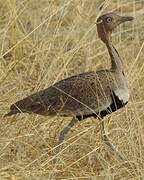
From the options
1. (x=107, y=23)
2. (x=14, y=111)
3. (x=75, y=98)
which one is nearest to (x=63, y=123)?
(x=75, y=98)

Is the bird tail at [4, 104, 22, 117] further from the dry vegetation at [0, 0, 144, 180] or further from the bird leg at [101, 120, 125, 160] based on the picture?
the bird leg at [101, 120, 125, 160]

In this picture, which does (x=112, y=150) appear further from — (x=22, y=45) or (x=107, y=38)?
(x=22, y=45)

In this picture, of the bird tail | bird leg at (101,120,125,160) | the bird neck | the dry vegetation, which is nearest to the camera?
the dry vegetation

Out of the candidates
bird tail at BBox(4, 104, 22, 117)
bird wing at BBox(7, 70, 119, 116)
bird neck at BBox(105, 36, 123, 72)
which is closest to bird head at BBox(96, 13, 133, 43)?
bird neck at BBox(105, 36, 123, 72)

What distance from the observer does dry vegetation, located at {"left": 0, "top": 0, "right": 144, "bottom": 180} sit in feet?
12.1

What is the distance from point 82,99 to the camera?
13.1 feet

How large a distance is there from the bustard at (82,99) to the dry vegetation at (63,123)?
3.2 inches

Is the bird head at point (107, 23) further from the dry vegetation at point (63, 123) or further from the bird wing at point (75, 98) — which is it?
the bird wing at point (75, 98)

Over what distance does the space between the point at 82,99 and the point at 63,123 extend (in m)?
0.45

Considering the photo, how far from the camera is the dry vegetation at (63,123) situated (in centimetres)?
367

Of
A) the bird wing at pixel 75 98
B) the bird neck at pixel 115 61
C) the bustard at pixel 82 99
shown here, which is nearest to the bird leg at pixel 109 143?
the bustard at pixel 82 99

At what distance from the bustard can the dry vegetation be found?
0.27 ft

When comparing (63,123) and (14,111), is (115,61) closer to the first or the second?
(63,123)

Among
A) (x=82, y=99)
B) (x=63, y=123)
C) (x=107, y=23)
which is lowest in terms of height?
(x=63, y=123)
